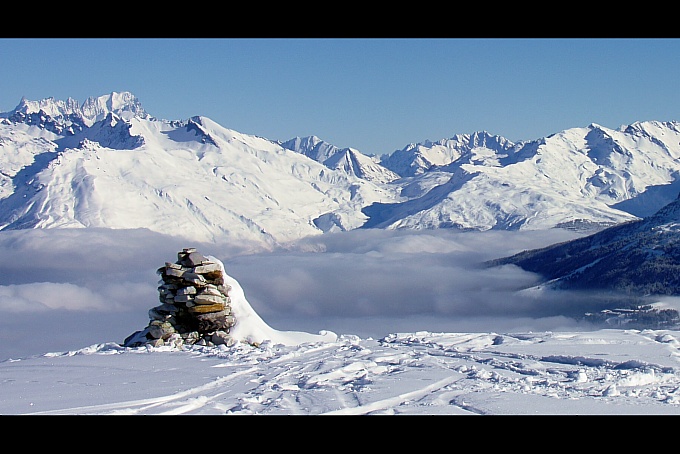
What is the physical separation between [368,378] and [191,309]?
36.2 ft

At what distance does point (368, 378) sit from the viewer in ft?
55.5

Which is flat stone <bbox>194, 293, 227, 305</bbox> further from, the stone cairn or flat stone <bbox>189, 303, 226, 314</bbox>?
flat stone <bbox>189, 303, 226, 314</bbox>

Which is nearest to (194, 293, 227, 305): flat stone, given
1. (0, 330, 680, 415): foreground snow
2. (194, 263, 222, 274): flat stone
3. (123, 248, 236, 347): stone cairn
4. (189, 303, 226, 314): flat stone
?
(123, 248, 236, 347): stone cairn

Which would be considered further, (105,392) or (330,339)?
(330,339)

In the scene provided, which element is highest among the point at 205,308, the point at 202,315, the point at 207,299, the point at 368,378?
the point at 207,299

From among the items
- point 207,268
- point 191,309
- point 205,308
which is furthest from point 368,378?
point 207,268

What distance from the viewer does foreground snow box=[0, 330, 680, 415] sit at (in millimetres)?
13438

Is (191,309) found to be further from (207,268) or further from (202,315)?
(207,268)

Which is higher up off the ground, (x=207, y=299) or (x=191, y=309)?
(x=207, y=299)
